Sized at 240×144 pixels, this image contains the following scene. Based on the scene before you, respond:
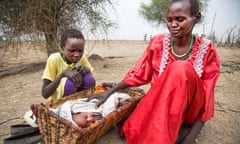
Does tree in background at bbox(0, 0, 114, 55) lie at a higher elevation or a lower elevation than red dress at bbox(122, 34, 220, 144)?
higher

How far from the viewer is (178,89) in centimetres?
139

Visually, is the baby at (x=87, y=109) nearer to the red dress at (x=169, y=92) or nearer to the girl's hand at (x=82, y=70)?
the red dress at (x=169, y=92)

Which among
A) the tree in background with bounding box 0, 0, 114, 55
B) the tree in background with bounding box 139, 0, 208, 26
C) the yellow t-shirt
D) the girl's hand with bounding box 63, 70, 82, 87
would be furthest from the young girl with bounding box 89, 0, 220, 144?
the tree in background with bounding box 139, 0, 208, 26

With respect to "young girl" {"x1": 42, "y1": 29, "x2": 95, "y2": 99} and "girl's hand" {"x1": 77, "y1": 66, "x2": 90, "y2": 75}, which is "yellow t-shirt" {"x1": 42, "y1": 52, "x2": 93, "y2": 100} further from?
"girl's hand" {"x1": 77, "y1": 66, "x2": 90, "y2": 75}

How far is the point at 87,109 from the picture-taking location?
178cm

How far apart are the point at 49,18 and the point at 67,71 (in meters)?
2.92

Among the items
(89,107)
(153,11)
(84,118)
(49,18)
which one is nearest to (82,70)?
(89,107)

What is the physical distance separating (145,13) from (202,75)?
22059 millimetres

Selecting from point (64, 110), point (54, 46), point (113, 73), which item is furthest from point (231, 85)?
point (54, 46)

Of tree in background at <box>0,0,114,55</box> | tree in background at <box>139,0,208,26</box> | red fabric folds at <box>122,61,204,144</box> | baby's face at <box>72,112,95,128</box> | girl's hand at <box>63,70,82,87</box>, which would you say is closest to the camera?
red fabric folds at <box>122,61,204,144</box>

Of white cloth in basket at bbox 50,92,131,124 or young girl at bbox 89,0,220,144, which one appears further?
white cloth in basket at bbox 50,92,131,124

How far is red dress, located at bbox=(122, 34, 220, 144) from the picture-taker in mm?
1388

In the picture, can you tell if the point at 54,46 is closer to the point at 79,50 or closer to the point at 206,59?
the point at 79,50

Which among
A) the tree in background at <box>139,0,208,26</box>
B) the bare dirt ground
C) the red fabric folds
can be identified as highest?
the tree in background at <box>139,0,208,26</box>
